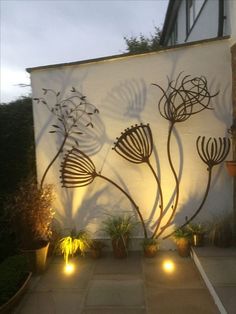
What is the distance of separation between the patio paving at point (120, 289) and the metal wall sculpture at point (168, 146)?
83 cm

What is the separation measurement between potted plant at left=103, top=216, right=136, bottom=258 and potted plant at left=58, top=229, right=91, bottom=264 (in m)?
0.37

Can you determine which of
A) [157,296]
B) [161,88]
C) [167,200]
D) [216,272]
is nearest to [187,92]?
[161,88]

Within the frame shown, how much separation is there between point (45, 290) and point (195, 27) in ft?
22.1

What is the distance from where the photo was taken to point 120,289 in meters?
4.18

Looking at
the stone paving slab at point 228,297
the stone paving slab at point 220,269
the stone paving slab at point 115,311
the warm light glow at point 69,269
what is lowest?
the stone paving slab at point 115,311

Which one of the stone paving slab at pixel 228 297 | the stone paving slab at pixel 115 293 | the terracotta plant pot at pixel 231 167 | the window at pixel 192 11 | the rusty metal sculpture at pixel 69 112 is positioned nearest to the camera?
the stone paving slab at pixel 228 297

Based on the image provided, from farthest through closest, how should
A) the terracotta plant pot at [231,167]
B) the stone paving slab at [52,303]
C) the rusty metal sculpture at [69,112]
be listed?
the rusty metal sculpture at [69,112]
the terracotta plant pot at [231,167]
the stone paving slab at [52,303]

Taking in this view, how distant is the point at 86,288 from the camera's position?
4230 mm

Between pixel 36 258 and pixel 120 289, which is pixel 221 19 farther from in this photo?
pixel 36 258

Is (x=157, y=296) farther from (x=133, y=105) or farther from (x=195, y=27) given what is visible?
(x=195, y=27)

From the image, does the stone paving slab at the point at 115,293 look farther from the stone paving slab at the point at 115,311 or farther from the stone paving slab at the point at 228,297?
the stone paving slab at the point at 228,297

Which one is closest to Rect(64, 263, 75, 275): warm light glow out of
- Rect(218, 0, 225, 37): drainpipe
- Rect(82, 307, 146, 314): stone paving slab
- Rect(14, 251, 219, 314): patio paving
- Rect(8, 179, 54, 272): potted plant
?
Rect(14, 251, 219, 314): patio paving

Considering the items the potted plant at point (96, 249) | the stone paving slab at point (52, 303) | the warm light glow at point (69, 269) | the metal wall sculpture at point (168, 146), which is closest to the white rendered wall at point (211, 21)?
the metal wall sculpture at point (168, 146)

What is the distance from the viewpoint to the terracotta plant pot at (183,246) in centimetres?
516
